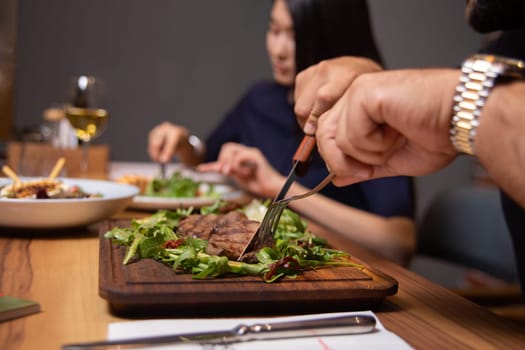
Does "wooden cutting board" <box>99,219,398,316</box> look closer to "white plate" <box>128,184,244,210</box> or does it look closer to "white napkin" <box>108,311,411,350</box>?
"white napkin" <box>108,311,411,350</box>

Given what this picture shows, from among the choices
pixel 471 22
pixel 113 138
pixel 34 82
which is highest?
pixel 471 22

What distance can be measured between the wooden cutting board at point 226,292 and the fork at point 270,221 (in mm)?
105

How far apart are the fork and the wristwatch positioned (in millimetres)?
250

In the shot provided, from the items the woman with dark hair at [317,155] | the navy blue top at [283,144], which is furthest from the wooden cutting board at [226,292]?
the woman with dark hair at [317,155]

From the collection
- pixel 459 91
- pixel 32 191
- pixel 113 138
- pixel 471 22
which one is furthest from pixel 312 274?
pixel 113 138

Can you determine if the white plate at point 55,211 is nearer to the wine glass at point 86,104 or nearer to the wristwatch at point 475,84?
the wristwatch at point 475,84

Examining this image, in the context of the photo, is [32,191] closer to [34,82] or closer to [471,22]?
[471,22]

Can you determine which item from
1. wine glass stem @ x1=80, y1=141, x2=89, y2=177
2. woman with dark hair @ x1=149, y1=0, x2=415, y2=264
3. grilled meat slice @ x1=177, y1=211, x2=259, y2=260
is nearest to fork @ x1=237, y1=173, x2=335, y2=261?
grilled meat slice @ x1=177, y1=211, x2=259, y2=260

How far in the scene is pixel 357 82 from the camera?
0.81 meters

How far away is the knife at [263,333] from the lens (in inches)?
23.6

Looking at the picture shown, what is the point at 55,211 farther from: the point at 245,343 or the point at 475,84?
the point at 475,84

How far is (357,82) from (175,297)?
347 millimetres

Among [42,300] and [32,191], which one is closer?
[42,300]

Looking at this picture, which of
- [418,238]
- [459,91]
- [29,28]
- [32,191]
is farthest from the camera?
[29,28]
